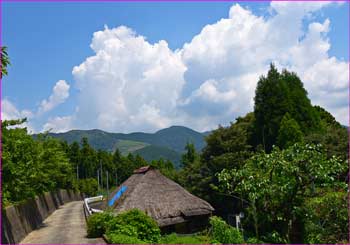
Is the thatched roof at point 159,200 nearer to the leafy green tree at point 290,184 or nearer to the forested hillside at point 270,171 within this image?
the forested hillside at point 270,171

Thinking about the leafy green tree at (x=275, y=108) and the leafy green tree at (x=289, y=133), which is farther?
the leafy green tree at (x=275, y=108)

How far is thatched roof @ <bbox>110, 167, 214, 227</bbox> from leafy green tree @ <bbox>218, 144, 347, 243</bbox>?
44.6ft

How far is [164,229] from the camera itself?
20.7 meters

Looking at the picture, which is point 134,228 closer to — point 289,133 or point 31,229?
point 31,229

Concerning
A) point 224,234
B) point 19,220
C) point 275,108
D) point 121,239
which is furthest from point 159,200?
point 275,108

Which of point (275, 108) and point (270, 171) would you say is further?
point (275, 108)

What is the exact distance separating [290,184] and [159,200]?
15.3m

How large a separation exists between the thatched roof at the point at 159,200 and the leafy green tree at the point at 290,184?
536 inches

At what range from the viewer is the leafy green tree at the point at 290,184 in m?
6.43

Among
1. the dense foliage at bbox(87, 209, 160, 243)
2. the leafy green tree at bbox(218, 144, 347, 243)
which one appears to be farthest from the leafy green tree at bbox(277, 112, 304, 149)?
the leafy green tree at bbox(218, 144, 347, 243)

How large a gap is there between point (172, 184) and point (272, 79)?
1727cm

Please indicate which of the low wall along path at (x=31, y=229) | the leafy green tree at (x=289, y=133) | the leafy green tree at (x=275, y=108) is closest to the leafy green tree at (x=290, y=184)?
the low wall along path at (x=31, y=229)

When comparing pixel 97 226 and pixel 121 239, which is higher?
pixel 97 226

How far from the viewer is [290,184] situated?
6527 millimetres
